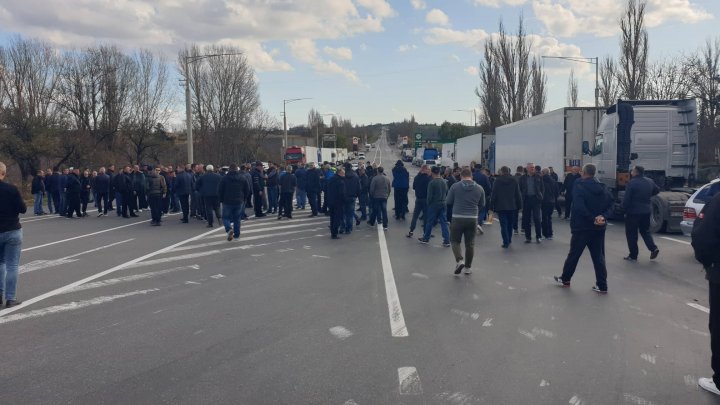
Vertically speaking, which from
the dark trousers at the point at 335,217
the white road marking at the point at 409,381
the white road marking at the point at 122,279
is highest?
the dark trousers at the point at 335,217

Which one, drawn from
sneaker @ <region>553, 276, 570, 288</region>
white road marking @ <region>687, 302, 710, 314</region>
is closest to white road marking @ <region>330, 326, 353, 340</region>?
sneaker @ <region>553, 276, 570, 288</region>

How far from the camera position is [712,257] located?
15.5ft

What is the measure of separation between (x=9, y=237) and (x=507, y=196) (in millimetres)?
9386

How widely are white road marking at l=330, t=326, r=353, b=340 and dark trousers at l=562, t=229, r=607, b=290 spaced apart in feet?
12.8

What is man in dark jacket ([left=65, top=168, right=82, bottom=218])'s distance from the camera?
20.0m

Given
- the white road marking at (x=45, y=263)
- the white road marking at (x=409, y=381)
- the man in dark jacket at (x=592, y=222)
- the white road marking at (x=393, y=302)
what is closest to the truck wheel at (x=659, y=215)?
the man in dark jacket at (x=592, y=222)

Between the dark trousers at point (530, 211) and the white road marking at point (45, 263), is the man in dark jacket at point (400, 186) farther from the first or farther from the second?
the white road marking at point (45, 263)

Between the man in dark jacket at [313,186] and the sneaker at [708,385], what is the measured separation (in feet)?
48.4

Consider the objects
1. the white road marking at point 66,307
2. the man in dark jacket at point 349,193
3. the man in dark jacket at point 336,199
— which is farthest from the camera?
the man in dark jacket at point 349,193

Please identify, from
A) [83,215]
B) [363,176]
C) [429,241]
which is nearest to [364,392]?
[429,241]

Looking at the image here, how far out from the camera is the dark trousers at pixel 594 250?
842 cm

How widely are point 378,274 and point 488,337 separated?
3.65 metres

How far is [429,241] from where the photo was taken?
13.8m

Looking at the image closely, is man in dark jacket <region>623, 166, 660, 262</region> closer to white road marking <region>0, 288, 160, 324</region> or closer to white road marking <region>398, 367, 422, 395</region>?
white road marking <region>398, 367, 422, 395</region>
